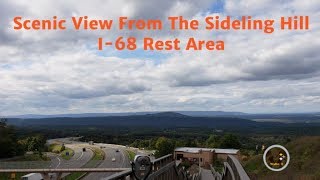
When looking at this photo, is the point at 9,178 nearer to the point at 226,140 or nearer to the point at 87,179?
the point at 87,179

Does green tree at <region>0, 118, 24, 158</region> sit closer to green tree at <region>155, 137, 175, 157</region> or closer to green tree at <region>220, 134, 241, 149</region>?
green tree at <region>155, 137, 175, 157</region>

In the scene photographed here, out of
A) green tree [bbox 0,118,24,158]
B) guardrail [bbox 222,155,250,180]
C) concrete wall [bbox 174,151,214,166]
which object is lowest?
concrete wall [bbox 174,151,214,166]

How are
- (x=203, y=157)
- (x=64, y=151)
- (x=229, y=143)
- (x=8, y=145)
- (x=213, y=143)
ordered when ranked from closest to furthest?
(x=8, y=145), (x=203, y=157), (x=229, y=143), (x=213, y=143), (x=64, y=151)

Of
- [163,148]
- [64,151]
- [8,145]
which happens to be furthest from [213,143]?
[8,145]

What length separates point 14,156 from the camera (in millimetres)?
87562

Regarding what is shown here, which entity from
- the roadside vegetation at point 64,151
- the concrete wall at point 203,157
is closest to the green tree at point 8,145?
the roadside vegetation at point 64,151

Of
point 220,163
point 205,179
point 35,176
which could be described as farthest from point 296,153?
point 220,163

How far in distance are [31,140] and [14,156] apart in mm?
29979

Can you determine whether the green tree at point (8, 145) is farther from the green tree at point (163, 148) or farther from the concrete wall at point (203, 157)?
the concrete wall at point (203, 157)

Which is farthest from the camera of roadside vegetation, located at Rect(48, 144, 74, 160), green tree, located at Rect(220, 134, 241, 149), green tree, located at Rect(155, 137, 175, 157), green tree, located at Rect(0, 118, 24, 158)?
roadside vegetation, located at Rect(48, 144, 74, 160)

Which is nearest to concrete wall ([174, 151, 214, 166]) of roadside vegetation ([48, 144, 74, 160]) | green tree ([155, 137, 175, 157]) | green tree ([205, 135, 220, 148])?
green tree ([155, 137, 175, 157])

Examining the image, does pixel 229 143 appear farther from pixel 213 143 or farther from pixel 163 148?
pixel 163 148

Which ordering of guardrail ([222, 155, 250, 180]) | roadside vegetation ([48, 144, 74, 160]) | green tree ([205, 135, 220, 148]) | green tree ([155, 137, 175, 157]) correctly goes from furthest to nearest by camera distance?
roadside vegetation ([48, 144, 74, 160]) < green tree ([205, 135, 220, 148]) < green tree ([155, 137, 175, 157]) < guardrail ([222, 155, 250, 180])

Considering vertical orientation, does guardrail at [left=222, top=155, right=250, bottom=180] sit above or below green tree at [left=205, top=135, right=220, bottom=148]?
above
